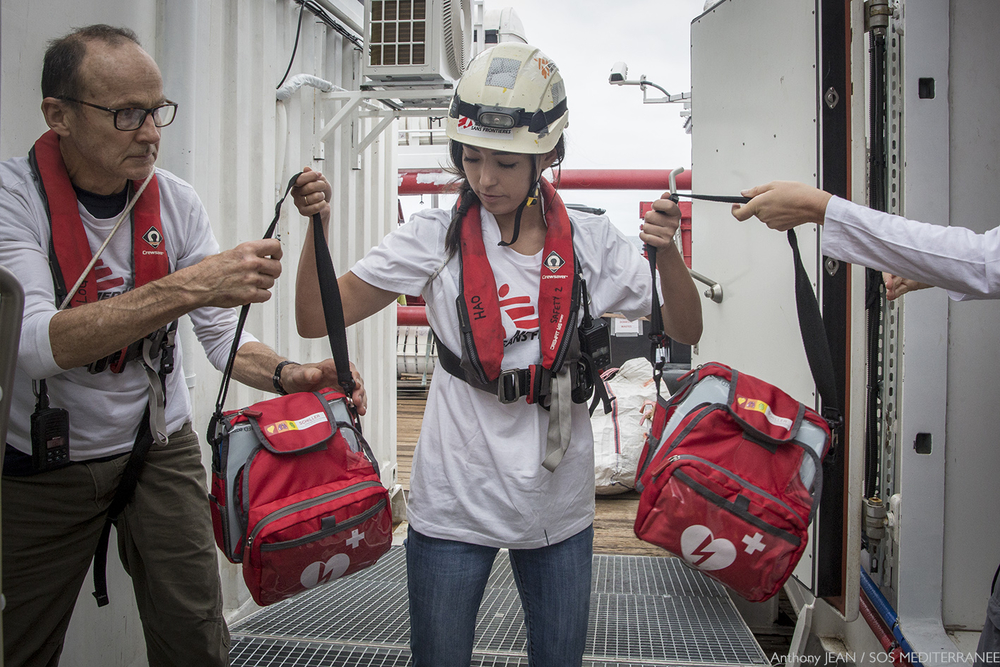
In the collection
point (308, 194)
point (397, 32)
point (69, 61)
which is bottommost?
point (308, 194)

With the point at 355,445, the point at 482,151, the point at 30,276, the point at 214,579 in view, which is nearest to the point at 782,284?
the point at 482,151

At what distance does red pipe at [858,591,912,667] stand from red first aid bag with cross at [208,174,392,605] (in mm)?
1872

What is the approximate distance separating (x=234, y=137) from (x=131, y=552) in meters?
1.90

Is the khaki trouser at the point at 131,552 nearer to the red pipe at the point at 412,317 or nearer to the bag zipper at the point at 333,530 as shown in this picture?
the bag zipper at the point at 333,530

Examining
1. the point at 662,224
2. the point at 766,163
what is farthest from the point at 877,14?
the point at 662,224

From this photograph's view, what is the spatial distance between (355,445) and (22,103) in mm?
1476

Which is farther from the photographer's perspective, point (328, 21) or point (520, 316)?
point (328, 21)

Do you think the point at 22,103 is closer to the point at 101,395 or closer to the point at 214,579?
the point at 101,395

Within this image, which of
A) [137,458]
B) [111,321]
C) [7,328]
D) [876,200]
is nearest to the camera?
[7,328]

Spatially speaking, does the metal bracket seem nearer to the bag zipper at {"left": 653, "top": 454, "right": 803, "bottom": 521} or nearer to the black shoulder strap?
the black shoulder strap

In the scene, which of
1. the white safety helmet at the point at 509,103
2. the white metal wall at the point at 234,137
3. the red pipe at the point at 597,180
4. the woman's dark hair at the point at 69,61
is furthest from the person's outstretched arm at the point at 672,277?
the red pipe at the point at 597,180

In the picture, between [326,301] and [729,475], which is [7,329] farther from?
[729,475]

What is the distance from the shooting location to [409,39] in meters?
3.66

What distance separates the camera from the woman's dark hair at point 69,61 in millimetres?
1728
